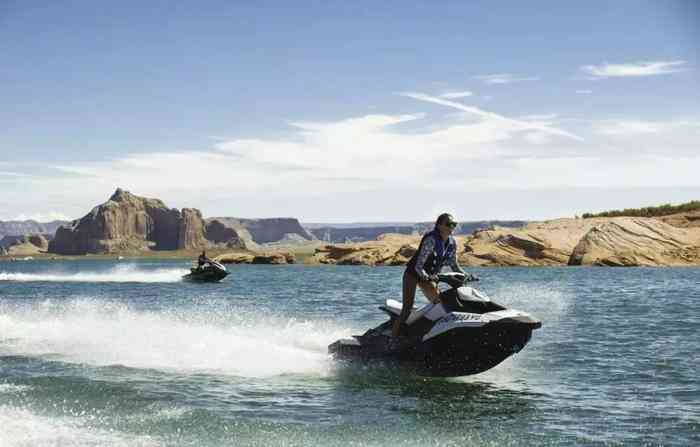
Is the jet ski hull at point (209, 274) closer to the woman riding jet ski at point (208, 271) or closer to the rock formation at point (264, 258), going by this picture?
the woman riding jet ski at point (208, 271)

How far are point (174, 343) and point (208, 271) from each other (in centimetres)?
3760

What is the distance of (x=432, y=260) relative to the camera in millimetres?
12461

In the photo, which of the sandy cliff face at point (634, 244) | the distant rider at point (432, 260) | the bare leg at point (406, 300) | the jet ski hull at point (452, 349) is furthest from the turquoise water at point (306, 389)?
the sandy cliff face at point (634, 244)

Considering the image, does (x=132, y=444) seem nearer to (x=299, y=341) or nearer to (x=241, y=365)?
(x=241, y=365)

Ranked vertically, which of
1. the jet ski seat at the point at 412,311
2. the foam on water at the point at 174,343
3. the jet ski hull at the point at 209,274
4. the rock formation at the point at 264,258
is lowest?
the rock formation at the point at 264,258

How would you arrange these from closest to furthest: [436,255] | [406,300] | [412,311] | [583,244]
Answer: [436,255] < [406,300] < [412,311] < [583,244]

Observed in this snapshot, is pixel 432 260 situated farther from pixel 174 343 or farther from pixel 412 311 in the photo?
pixel 174 343

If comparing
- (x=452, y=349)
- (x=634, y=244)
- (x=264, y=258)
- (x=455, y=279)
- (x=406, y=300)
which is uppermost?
(x=634, y=244)

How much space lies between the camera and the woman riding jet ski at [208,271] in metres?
53.1

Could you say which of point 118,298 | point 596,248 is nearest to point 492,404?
point 118,298

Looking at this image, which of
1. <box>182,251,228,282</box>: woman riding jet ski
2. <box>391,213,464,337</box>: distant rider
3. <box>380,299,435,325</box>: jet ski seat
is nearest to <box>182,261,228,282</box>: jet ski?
<box>182,251,228,282</box>: woman riding jet ski

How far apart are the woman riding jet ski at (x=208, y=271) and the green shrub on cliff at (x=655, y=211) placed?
50259 mm

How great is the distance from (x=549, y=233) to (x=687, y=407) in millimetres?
66512

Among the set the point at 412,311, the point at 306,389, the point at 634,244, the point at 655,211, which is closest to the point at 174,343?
the point at 306,389
